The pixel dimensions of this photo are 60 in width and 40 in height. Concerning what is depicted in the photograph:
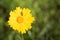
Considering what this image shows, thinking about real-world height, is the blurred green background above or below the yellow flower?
above

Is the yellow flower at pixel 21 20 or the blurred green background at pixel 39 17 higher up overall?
the blurred green background at pixel 39 17

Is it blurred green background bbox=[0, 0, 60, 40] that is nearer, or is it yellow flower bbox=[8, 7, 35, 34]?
yellow flower bbox=[8, 7, 35, 34]

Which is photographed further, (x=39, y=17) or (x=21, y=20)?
(x=39, y=17)

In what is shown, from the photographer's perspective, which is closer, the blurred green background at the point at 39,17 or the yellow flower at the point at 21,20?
the yellow flower at the point at 21,20

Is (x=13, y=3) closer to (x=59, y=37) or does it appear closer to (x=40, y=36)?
(x=40, y=36)
